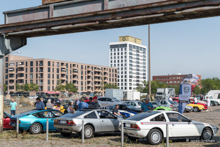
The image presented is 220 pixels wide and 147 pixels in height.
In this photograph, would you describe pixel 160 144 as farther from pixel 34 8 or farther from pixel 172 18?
pixel 34 8

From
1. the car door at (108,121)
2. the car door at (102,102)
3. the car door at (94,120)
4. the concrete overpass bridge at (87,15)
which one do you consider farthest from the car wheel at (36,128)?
the car door at (102,102)

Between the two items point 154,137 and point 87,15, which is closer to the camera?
point 154,137

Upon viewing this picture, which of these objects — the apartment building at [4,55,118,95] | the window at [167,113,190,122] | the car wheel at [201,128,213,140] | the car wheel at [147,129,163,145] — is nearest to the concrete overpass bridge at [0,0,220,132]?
the window at [167,113,190,122]

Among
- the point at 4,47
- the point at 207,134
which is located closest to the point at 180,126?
the point at 207,134

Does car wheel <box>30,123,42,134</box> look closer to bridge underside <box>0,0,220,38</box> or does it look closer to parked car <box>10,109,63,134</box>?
parked car <box>10,109,63,134</box>

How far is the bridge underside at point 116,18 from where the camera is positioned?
10.8 metres

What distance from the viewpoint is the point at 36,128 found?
50.5 feet

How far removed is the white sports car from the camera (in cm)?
1191

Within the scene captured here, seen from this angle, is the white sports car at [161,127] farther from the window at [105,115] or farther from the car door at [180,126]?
the window at [105,115]

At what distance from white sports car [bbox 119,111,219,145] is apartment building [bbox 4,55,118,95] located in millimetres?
113442

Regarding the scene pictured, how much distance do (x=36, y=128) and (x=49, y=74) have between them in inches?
4404

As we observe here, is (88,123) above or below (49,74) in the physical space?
below

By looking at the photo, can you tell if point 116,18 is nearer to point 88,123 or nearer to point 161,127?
point 161,127

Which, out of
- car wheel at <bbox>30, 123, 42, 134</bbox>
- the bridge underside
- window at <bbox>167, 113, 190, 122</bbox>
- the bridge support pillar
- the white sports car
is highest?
the bridge underside
